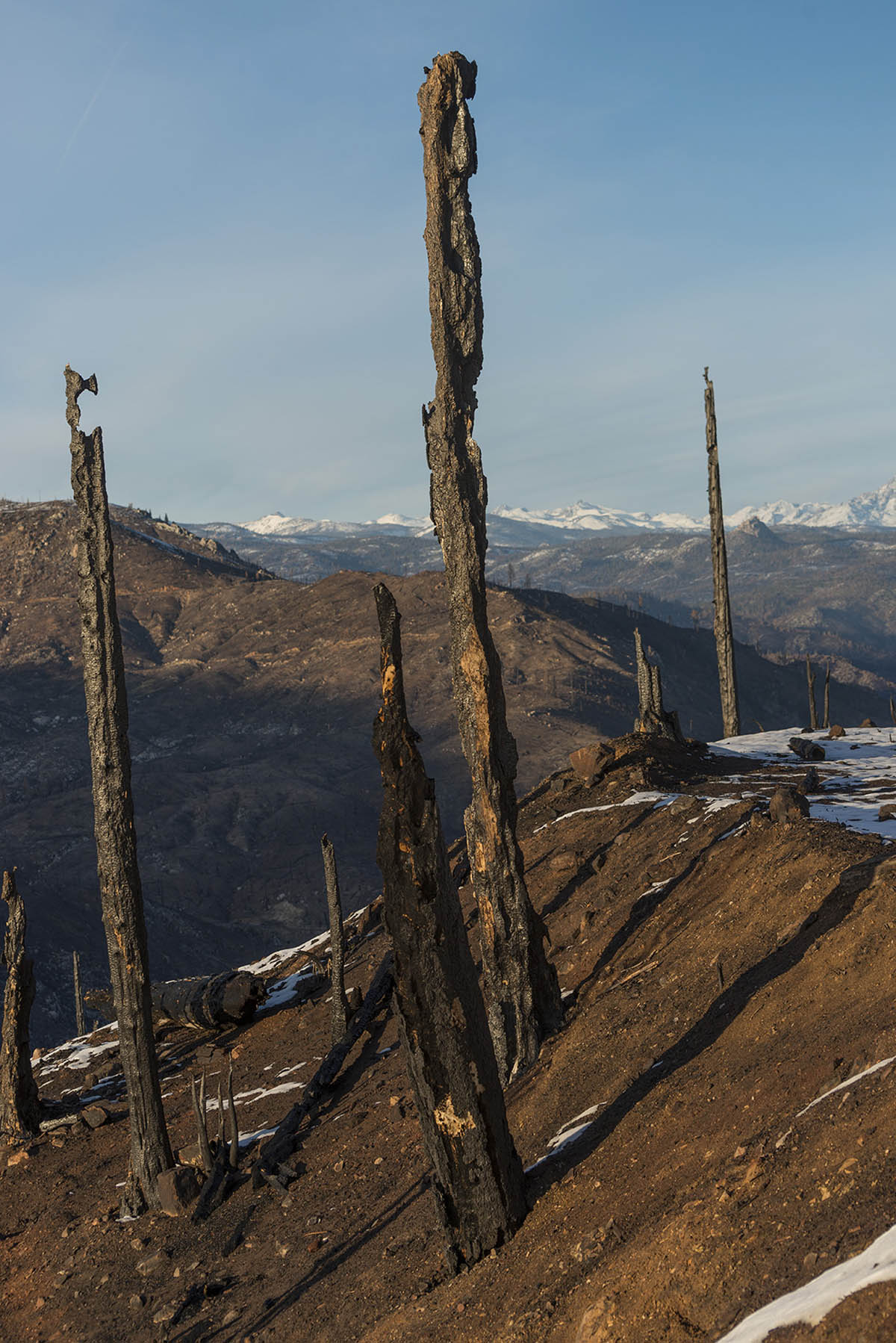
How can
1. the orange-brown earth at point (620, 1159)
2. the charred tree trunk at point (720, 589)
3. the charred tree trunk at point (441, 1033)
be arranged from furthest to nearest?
the charred tree trunk at point (720, 589) → the charred tree trunk at point (441, 1033) → the orange-brown earth at point (620, 1159)

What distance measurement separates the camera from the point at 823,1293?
12.8 ft

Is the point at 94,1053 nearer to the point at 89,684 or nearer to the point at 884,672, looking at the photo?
the point at 89,684

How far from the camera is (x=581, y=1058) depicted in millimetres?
9055

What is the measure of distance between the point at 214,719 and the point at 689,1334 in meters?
64.5

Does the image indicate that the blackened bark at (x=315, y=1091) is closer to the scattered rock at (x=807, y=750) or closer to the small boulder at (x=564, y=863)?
the small boulder at (x=564, y=863)

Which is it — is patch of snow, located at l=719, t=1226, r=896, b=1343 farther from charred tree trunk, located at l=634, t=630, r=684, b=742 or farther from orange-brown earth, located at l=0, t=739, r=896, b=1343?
charred tree trunk, located at l=634, t=630, r=684, b=742

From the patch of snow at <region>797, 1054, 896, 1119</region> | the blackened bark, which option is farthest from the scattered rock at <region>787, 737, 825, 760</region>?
the patch of snow at <region>797, 1054, 896, 1119</region>

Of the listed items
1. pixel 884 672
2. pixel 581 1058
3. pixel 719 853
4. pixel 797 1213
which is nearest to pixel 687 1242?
pixel 797 1213

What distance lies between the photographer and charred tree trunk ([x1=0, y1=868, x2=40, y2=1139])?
14039 mm

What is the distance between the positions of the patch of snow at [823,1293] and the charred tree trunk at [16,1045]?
11747 millimetres

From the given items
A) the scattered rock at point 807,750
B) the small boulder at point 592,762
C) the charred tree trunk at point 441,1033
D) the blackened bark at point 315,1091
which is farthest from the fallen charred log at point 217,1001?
the charred tree trunk at point 441,1033

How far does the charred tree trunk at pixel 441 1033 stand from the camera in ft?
22.2

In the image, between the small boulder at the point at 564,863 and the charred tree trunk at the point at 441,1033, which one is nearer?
→ the charred tree trunk at the point at 441,1033

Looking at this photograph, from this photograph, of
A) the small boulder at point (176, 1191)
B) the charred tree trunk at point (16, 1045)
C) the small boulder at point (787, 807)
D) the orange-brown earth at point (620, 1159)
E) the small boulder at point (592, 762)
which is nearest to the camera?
the orange-brown earth at point (620, 1159)
